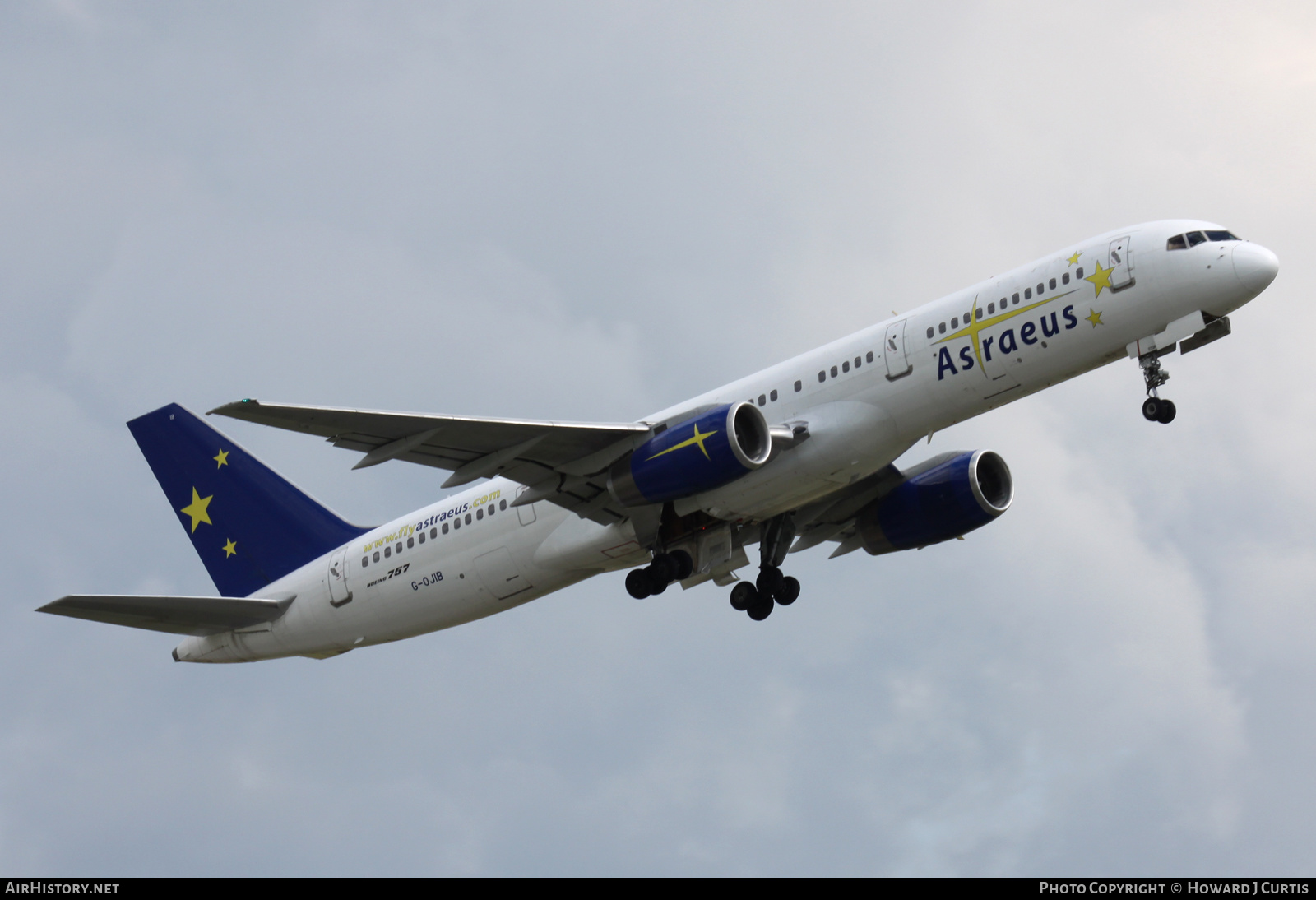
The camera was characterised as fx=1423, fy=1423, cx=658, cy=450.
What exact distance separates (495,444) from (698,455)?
422 centimetres

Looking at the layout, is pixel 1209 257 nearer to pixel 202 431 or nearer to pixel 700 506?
pixel 700 506

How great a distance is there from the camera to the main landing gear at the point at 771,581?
34031 mm

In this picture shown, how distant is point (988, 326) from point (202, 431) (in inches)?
872

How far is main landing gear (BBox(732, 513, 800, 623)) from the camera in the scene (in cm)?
3403

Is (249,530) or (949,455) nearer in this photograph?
(949,455)

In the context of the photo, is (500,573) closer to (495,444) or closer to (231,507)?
(495,444)

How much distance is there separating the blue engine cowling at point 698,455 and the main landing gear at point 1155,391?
24.0 ft

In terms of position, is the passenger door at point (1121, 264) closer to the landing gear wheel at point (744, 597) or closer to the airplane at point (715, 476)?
the airplane at point (715, 476)

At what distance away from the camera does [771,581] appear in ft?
111

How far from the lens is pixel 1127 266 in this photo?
27.2 m

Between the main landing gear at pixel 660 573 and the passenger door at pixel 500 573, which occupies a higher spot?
the passenger door at pixel 500 573

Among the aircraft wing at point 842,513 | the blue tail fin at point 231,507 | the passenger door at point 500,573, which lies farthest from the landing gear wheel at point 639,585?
the blue tail fin at point 231,507

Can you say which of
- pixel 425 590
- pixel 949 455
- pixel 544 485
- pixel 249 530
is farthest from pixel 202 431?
pixel 949 455

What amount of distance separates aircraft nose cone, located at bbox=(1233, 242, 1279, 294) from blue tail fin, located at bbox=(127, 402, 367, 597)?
2158 cm
